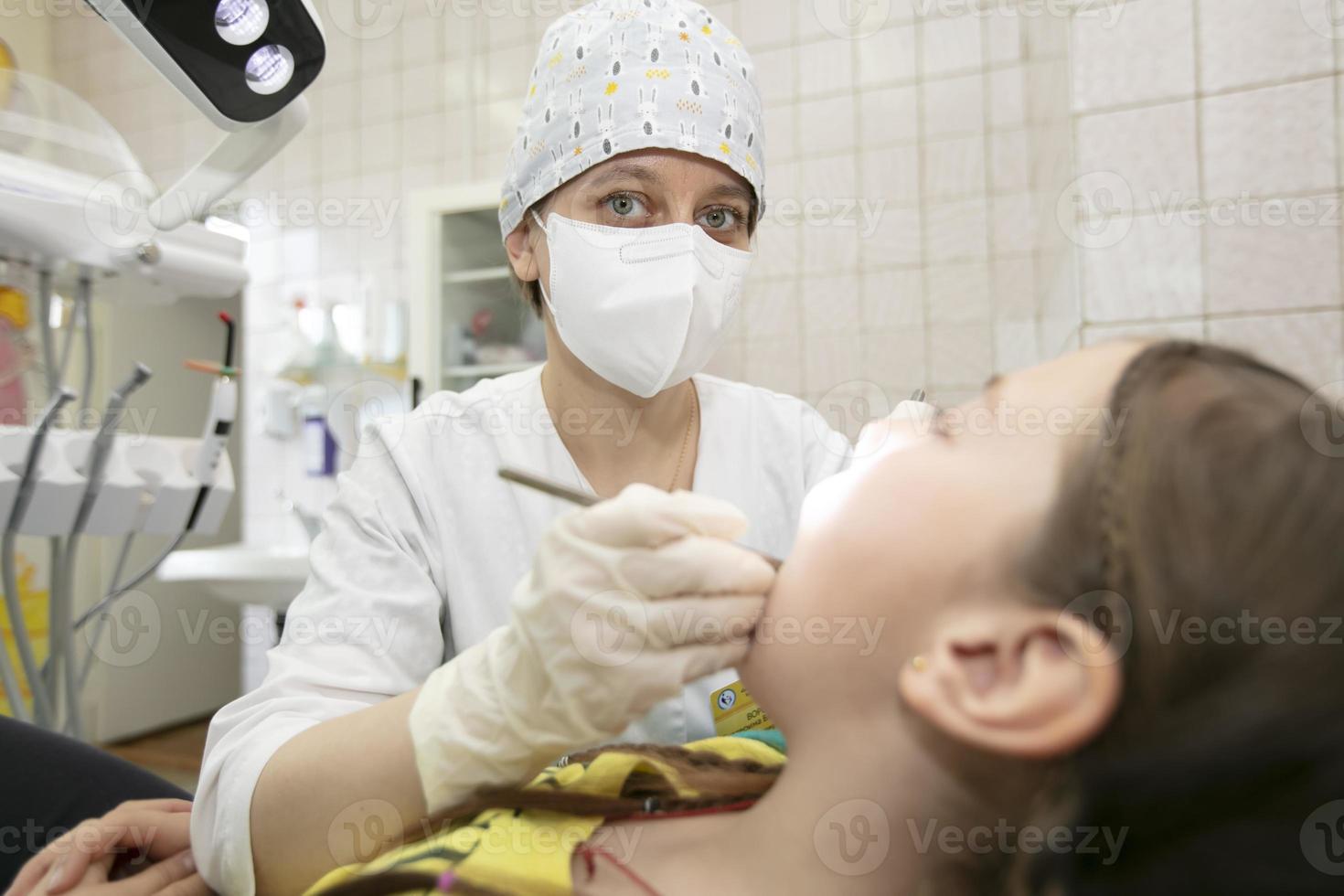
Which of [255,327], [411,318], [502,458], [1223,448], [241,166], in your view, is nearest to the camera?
[1223,448]

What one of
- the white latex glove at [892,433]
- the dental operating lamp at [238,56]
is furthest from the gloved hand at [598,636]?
the dental operating lamp at [238,56]

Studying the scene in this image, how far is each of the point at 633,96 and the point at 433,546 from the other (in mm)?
661

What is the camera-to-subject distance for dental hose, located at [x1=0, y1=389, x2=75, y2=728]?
139 centimetres

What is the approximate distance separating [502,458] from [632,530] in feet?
1.82

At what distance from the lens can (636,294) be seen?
1.17 meters

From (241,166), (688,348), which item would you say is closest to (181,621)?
(241,166)

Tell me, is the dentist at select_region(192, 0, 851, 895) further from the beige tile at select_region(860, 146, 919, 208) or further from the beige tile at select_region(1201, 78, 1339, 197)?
the beige tile at select_region(860, 146, 919, 208)

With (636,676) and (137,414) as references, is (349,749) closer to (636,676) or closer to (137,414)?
(636,676)

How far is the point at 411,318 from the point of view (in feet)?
11.0
